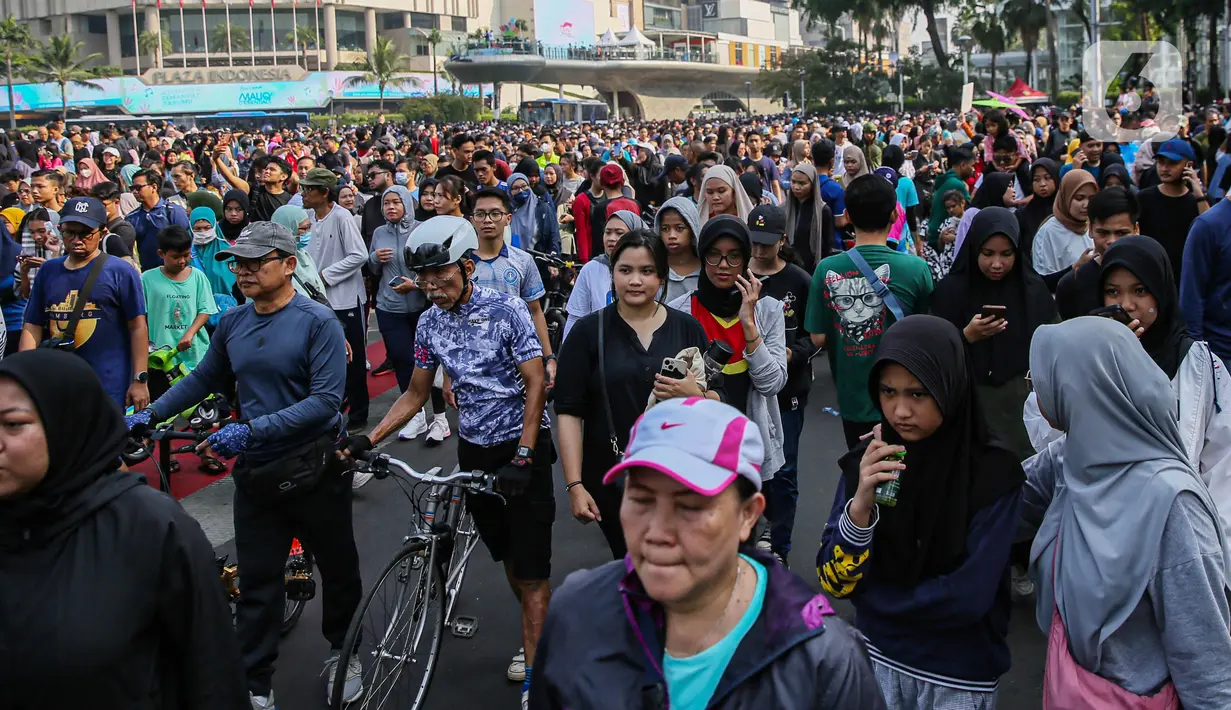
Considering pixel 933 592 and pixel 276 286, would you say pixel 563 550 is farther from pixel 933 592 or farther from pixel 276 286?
pixel 933 592

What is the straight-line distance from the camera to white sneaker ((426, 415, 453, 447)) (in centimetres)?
814

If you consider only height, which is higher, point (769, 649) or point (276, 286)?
point (276, 286)

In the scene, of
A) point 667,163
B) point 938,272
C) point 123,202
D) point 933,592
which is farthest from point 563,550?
point 123,202

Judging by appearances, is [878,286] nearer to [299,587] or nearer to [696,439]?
[299,587]

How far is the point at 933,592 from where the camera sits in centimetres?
283

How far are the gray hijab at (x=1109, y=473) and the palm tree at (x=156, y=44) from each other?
346ft

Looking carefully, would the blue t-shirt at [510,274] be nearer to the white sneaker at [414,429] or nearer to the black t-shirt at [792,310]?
the black t-shirt at [792,310]

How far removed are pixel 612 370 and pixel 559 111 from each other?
7767 cm

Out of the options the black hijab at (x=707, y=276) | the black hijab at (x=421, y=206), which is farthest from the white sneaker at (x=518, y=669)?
the black hijab at (x=421, y=206)

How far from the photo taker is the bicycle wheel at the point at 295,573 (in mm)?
5070

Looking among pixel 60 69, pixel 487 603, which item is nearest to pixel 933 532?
pixel 487 603

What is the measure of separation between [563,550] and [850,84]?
241ft

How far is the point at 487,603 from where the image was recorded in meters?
5.52

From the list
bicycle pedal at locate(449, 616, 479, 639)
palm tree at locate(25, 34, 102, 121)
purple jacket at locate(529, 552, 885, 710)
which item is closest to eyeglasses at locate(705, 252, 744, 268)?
bicycle pedal at locate(449, 616, 479, 639)
